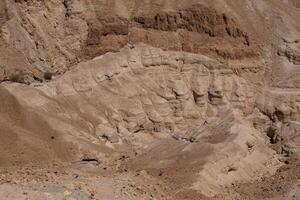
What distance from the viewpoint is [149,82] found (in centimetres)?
4438

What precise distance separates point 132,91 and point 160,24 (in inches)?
309

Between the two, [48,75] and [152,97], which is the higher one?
[48,75]

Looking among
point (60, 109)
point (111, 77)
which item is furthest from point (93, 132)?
point (111, 77)

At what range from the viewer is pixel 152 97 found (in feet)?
144

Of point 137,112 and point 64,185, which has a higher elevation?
point 64,185

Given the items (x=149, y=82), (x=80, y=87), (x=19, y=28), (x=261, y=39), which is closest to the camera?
(x=80, y=87)

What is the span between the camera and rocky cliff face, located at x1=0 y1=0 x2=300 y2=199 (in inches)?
1280

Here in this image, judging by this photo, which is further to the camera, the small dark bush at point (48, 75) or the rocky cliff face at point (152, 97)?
the small dark bush at point (48, 75)

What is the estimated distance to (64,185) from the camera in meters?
27.7

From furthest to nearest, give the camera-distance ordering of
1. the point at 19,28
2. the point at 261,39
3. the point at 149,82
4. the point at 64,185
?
1. the point at 261,39
2. the point at 19,28
3. the point at 149,82
4. the point at 64,185

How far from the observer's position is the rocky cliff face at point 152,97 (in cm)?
3250

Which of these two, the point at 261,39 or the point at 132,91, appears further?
the point at 261,39

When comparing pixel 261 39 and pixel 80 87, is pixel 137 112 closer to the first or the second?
pixel 80 87

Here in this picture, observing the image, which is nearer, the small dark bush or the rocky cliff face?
the rocky cliff face
